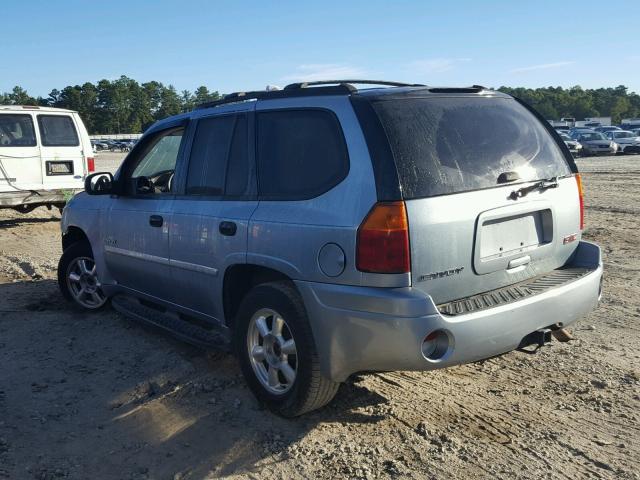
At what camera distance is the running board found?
14.1 feet

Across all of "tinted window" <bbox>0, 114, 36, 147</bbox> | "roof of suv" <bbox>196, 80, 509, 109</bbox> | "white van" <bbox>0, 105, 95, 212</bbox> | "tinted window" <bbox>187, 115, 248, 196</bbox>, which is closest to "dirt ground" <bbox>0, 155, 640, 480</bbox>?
"tinted window" <bbox>187, 115, 248, 196</bbox>

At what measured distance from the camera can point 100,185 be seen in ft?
17.7

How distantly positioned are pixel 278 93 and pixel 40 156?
9026mm

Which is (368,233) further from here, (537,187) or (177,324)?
(177,324)

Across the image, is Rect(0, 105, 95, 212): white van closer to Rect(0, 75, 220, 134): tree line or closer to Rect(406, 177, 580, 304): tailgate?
Rect(406, 177, 580, 304): tailgate

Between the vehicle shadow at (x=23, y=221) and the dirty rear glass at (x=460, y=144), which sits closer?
the dirty rear glass at (x=460, y=144)

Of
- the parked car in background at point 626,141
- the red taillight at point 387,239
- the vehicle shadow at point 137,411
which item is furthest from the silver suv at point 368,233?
the parked car in background at point 626,141

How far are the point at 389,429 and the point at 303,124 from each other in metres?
1.86

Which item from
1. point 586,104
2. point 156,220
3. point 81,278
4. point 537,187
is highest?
point 586,104

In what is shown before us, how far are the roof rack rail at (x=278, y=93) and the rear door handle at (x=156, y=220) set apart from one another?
2.87 ft

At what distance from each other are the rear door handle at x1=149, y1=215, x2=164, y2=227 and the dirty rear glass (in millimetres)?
2068

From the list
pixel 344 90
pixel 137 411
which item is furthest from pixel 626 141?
pixel 137 411

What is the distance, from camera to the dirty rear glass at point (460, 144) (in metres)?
3.34

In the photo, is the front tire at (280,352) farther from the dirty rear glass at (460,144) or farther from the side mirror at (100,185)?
the side mirror at (100,185)
